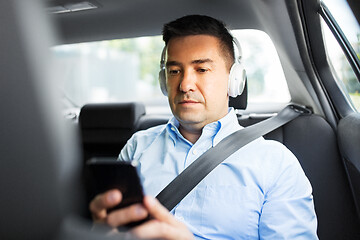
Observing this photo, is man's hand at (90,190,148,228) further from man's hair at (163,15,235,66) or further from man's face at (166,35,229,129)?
man's hair at (163,15,235,66)

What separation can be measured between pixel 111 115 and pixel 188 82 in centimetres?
123

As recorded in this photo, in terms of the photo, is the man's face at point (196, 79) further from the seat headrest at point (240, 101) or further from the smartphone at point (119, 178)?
the smartphone at point (119, 178)

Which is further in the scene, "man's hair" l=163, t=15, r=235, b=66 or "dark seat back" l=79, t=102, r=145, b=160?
"dark seat back" l=79, t=102, r=145, b=160

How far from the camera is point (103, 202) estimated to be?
1.22ft

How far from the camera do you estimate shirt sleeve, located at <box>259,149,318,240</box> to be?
1.24 m


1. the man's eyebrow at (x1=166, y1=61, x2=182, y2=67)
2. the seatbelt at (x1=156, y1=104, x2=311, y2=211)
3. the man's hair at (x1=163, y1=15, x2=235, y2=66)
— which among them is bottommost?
the seatbelt at (x1=156, y1=104, x2=311, y2=211)

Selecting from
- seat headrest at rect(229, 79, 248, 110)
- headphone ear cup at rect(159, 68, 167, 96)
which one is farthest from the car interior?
headphone ear cup at rect(159, 68, 167, 96)

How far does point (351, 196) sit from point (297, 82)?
0.69m

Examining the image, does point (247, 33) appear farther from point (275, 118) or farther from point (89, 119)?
point (89, 119)

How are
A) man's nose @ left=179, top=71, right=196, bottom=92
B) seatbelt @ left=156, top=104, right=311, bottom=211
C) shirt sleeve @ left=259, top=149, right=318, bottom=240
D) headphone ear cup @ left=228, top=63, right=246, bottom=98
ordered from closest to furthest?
1. shirt sleeve @ left=259, top=149, right=318, bottom=240
2. seatbelt @ left=156, top=104, right=311, bottom=211
3. man's nose @ left=179, top=71, right=196, bottom=92
4. headphone ear cup @ left=228, top=63, right=246, bottom=98

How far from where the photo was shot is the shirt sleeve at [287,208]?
124 cm

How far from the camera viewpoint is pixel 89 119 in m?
2.67

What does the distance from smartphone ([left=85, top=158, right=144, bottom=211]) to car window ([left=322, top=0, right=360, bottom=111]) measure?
1.14 meters

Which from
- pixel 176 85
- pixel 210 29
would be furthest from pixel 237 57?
pixel 176 85
